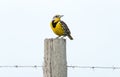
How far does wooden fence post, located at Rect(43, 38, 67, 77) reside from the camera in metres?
6.20

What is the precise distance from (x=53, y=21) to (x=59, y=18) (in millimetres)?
339

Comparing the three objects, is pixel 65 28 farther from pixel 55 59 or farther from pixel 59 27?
pixel 55 59

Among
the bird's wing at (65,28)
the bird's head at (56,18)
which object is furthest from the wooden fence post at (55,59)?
the bird's head at (56,18)

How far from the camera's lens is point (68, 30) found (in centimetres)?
905

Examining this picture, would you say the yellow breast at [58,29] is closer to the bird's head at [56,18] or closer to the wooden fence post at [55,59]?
the bird's head at [56,18]

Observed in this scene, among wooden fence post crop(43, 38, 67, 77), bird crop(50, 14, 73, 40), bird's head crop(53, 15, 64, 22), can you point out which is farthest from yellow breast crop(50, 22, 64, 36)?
wooden fence post crop(43, 38, 67, 77)

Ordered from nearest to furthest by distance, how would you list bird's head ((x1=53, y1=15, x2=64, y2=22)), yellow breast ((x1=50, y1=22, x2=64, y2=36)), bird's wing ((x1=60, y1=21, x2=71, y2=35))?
yellow breast ((x1=50, y1=22, x2=64, y2=36)) < bird's wing ((x1=60, y1=21, x2=71, y2=35)) < bird's head ((x1=53, y1=15, x2=64, y2=22))

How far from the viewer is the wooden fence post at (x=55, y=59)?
620 centimetres

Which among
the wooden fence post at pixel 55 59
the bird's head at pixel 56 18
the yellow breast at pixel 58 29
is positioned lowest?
the wooden fence post at pixel 55 59

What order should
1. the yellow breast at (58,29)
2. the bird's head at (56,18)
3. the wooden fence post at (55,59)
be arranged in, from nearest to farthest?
the wooden fence post at (55,59) → the yellow breast at (58,29) → the bird's head at (56,18)

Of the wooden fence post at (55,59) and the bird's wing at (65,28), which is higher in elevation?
the bird's wing at (65,28)

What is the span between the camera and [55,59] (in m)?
6.21

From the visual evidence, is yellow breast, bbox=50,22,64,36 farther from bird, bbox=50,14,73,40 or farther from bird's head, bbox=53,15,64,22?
bird's head, bbox=53,15,64,22

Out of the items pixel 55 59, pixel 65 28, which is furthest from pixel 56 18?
pixel 55 59
